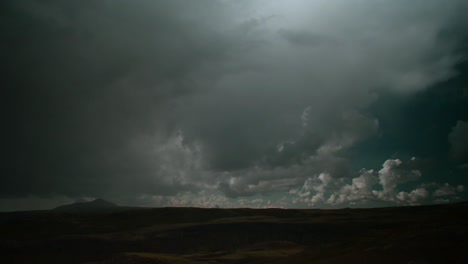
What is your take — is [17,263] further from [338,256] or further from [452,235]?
[452,235]

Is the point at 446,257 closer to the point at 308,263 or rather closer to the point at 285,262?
the point at 308,263

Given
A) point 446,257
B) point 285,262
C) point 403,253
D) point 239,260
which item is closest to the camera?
point 446,257

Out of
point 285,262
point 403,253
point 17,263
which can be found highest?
point 403,253

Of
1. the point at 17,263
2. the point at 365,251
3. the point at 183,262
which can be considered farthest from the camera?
the point at 17,263

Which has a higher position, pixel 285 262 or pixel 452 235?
pixel 452 235

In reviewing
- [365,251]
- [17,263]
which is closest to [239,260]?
[365,251]

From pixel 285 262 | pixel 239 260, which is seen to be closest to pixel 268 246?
pixel 239 260

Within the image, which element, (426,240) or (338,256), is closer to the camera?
(426,240)

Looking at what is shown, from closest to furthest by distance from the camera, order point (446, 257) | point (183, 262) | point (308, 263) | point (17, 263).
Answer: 1. point (446, 257)
2. point (308, 263)
3. point (183, 262)
4. point (17, 263)

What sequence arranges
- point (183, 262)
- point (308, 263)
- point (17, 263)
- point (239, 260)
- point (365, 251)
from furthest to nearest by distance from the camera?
point (17, 263)
point (239, 260)
point (183, 262)
point (308, 263)
point (365, 251)
